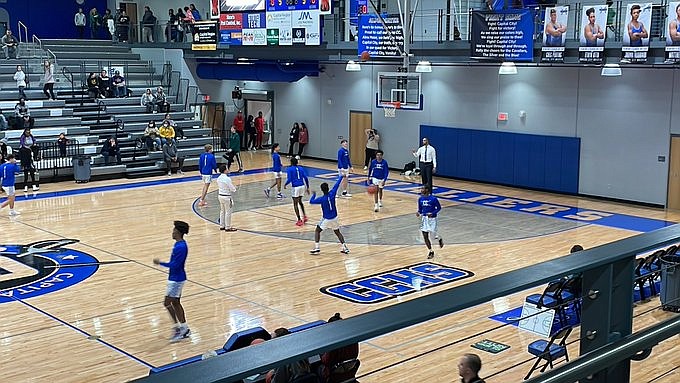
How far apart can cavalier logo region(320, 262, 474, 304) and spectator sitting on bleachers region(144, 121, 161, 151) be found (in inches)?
690

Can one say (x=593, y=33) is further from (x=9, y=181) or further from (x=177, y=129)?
(x=177, y=129)

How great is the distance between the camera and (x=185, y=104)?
3794cm

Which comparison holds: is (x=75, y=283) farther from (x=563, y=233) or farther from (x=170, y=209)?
(x=563, y=233)

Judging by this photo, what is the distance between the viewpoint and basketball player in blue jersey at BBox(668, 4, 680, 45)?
21.0 m

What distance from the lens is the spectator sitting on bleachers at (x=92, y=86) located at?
34625 mm

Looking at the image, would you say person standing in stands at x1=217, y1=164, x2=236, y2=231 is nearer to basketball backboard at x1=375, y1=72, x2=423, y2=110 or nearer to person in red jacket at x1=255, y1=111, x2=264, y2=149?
basketball backboard at x1=375, y1=72, x2=423, y2=110

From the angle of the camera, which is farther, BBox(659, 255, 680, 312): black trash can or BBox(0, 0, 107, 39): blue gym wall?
BBox(0, 0, 107, 39): blue gym wall

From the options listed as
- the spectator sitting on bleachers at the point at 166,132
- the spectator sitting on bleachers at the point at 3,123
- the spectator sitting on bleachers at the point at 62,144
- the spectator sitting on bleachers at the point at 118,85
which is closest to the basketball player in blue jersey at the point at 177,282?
the spectator sitting on bleachers at the point at 62,144

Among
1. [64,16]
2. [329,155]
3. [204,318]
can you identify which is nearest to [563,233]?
[204,318]

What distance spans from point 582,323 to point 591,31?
22.3m

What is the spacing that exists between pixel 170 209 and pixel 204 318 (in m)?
10.7

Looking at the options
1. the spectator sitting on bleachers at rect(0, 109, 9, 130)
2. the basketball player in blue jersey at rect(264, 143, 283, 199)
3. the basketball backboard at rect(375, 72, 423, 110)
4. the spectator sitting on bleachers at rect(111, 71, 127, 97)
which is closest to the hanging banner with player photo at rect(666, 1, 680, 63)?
the basketball backboard at rect(375, 72, 423, 110)

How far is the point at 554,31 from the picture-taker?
23875 mm

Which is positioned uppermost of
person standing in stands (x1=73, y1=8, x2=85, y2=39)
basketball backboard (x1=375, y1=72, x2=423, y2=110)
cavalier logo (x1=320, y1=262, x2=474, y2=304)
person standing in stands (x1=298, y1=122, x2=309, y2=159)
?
person standing in stands (x1=73, y1=8, x2=85, y2=39)
